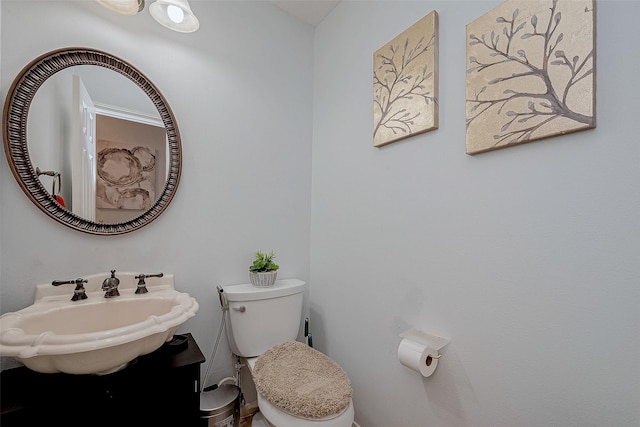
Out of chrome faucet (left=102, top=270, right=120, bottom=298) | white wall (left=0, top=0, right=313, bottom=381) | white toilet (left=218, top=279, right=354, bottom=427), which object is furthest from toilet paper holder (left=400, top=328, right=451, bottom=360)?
chrome faucet (left=102, top=270, right=120, bottom=298)

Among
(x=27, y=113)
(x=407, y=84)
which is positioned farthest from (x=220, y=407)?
(x=407, y=84)

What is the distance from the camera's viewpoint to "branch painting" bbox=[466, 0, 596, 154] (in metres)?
0.80

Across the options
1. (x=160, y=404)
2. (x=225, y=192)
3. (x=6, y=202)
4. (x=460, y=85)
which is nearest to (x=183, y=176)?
(x=225, y=192)

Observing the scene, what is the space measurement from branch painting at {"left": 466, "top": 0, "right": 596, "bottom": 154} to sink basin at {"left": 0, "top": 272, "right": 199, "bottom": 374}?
4.27 ft

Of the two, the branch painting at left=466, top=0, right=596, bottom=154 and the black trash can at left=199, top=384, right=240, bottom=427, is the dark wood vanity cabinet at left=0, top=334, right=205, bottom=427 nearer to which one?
the black trash can at left=199, top=384, right=240, bottom=427

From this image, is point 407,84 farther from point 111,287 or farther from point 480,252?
point 111,287

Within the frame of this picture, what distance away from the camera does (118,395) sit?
3.14 ft

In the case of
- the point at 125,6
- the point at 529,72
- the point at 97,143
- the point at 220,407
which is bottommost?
the point at 220,407

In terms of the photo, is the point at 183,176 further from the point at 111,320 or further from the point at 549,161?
the point at 549,161

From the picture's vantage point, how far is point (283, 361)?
4.37 ft

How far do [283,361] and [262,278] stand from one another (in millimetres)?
432

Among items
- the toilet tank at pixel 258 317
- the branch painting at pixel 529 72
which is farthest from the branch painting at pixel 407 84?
the toilet tank at pixel 258 317

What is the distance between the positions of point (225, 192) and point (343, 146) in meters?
0.74

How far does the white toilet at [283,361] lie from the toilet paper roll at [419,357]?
0.28 m
